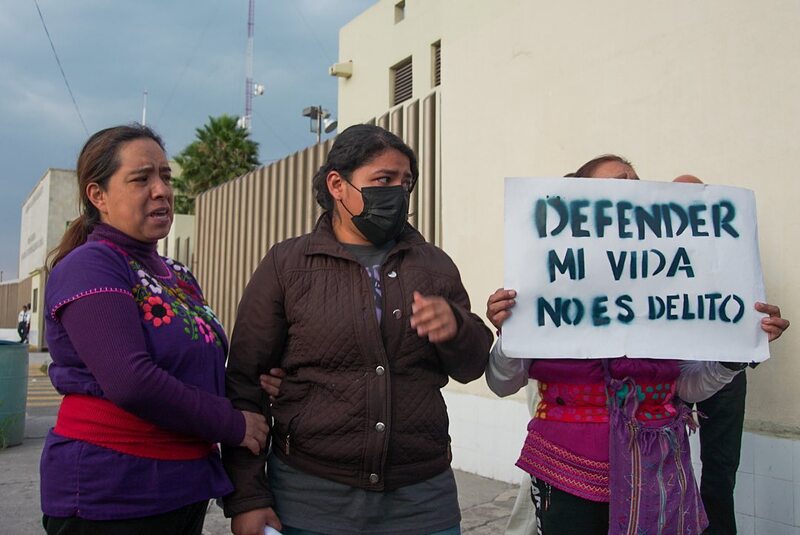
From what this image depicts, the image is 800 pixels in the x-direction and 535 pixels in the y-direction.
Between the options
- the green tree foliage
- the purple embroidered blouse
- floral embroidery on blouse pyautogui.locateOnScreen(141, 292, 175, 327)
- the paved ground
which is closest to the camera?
the purple embroidered blouse

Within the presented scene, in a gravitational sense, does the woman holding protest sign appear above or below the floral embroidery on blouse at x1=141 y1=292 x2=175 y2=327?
below

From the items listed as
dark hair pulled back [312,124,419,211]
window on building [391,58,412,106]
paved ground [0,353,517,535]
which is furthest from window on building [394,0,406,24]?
dark hair pulled back [312,124,419,211]

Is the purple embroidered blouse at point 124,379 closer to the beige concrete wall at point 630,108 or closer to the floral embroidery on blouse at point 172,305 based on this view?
the floral embroidery on blouse at point 172,305

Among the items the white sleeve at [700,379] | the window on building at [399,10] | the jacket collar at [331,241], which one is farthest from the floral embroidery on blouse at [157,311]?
the window on building at [399,10]

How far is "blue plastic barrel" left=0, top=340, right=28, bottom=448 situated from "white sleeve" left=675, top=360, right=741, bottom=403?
7.01 metres

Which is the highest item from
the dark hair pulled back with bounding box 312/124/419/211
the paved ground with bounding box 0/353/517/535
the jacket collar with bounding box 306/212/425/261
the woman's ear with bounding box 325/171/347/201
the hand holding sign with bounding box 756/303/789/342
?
the dark hair pulled back with bounding box 312/124/419/211

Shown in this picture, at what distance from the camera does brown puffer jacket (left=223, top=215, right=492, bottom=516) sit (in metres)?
2.05

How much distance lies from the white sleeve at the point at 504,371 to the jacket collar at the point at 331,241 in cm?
42

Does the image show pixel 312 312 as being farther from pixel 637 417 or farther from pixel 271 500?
pixel 637 417

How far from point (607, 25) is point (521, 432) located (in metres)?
3.18

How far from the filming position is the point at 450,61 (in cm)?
689

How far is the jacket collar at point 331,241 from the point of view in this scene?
219 cm

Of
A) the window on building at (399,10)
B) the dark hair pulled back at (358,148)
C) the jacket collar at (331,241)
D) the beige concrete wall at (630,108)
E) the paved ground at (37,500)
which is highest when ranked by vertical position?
the window on building at (399,10)

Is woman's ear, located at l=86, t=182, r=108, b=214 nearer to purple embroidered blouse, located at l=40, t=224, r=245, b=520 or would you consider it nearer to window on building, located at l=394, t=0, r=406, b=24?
purple embroidered blouse, located at l=40, t=224, r=245, b=520
